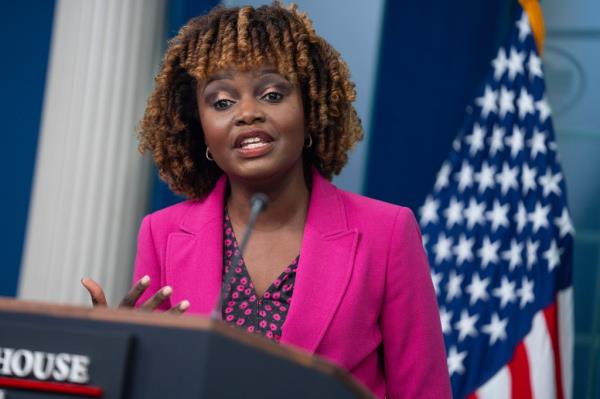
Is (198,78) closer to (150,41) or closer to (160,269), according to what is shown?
(160,269)

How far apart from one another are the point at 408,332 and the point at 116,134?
7.36ft

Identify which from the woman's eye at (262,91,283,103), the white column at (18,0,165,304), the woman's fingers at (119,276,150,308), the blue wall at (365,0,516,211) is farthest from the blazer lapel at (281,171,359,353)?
the white column at (18,0,165,304)

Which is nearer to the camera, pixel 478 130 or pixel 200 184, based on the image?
pixel 200 184

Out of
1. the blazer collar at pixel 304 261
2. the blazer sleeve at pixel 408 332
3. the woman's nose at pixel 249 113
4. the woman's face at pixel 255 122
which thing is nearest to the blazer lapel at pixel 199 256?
the blazer collar at pixel 304 261

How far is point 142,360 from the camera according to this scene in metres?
1.35

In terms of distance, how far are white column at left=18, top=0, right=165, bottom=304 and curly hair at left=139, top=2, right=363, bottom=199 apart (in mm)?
1692

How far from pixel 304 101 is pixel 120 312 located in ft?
3.27

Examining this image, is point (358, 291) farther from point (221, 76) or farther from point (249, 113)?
point (221, 76)

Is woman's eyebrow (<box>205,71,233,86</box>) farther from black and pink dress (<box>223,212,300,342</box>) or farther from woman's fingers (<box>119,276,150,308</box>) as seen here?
woman's fingers (<box>119,276,150,308</box>)

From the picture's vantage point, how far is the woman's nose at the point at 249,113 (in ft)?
7.03

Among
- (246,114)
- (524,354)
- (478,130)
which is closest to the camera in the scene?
(246,114)

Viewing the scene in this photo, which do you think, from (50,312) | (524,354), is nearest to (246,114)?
(50,312)

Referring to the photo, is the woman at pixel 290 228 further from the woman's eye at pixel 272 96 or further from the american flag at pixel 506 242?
the american flag at pixel 506 242

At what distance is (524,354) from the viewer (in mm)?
3781
